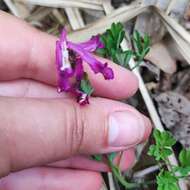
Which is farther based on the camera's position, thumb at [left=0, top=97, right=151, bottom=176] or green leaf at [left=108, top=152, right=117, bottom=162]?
green leaf at [left=108, top=152, right=117, bottom=162]

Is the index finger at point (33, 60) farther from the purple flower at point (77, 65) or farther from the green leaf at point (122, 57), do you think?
the purple flower at point (77, 65)

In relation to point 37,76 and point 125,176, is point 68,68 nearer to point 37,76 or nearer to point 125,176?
point 37,76

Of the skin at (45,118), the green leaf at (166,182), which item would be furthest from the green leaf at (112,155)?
the green leaf at (166,182)

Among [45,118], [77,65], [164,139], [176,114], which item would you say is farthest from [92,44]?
[176,114]

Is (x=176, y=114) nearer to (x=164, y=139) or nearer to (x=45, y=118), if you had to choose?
(x=164, y=139)

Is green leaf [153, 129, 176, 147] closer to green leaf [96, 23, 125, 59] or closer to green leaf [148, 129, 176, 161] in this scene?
green leaf [148, 129, 176, 161]

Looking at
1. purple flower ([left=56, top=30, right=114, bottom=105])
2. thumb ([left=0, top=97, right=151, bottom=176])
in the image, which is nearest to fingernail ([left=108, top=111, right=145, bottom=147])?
thumb ([left=0, top=97, right=151, bottom=176])

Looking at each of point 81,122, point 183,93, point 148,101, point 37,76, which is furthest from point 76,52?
point 183,93
